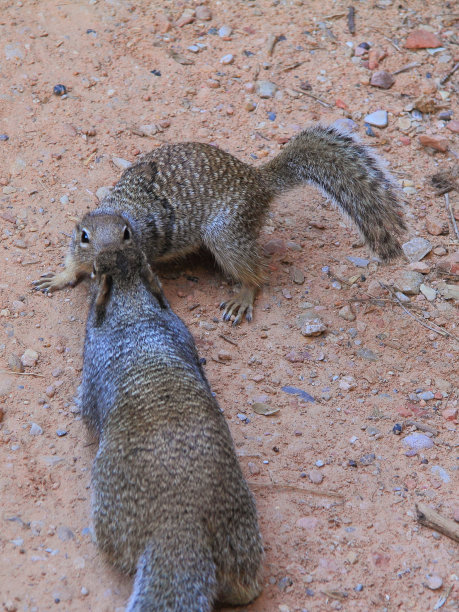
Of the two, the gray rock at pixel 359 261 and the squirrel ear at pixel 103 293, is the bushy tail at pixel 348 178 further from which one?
the squirrel ear at pixel 103 293

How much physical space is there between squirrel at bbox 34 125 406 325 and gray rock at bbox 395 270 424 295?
1.80 ft

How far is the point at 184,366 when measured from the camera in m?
3.81

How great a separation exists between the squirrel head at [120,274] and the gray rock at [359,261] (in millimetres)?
1671

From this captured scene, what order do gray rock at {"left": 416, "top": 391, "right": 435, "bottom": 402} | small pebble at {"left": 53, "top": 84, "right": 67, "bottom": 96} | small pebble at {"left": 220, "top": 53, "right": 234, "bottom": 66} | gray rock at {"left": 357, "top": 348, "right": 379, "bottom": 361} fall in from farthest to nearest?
small pebble at {"left": 220, "top": 53, "right": 234, "bottom": 66}, small pebble at {"left": 53, "top": 84, "right": 67, "bottom": 96}, gray rock at {"left": 357, "top": 348, "right": 379, "bottom": 361}, gray rock at {"left": 416, "top": 391, "right": 435, "bottom": 402}

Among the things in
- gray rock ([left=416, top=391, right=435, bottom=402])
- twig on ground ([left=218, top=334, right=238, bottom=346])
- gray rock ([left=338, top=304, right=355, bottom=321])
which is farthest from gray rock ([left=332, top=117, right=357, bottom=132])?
gray rock ([left=416, top=391, right=435, bottom=402])

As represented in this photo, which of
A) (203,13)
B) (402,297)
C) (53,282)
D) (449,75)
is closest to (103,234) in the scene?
(53,282)

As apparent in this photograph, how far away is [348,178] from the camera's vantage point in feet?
16.2

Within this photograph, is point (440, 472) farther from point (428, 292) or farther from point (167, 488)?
point (167, 488)

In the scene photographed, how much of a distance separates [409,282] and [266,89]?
2259mm

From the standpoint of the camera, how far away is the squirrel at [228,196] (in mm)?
4938

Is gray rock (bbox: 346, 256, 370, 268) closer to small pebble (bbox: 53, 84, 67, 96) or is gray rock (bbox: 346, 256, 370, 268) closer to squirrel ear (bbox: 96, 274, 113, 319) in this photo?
squirrel ear (bbox: 96, 274, 113, 319)

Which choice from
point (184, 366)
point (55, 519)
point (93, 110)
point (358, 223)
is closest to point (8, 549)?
point (55, 519)

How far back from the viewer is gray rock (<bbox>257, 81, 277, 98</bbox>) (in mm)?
6398

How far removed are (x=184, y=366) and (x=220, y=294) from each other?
4.85ft
